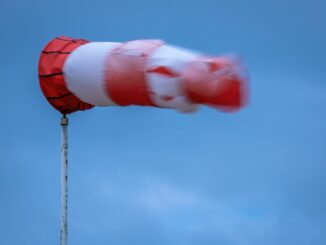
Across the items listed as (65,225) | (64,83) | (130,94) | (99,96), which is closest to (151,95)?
(130,94)

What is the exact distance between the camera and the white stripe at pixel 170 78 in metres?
2.96

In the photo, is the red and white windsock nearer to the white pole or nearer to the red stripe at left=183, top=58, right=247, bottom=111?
the red stripe at left=183, top=58, right=247, bottom=111

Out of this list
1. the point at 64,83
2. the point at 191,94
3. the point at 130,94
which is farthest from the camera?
the point at 64,83

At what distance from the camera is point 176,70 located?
296cm

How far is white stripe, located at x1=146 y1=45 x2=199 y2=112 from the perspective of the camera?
2.96m

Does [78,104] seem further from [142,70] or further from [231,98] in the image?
[231,98]

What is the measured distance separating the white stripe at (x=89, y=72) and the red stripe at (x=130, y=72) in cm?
5

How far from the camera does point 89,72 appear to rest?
10.8ft

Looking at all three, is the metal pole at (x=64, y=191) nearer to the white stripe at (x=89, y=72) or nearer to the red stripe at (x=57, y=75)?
the red stripe at (x=57, y=75)

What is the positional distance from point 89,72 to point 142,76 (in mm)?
376

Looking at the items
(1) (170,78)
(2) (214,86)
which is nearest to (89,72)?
(1) (170,78)

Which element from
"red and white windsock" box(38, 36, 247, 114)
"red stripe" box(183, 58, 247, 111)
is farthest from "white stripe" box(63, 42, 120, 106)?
"red stripe" box(183, 58, 247, 111)

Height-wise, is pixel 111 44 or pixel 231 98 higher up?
pixel 111 44

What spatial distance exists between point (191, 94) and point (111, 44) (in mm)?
627
